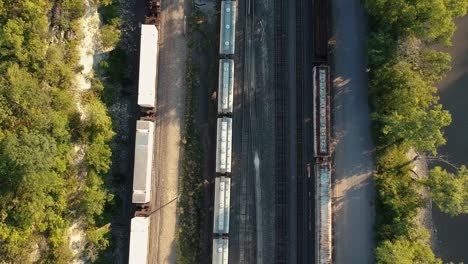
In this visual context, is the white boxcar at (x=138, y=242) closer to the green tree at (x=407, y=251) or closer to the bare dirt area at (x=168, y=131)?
the bare dirt area at (x=168, y=131)

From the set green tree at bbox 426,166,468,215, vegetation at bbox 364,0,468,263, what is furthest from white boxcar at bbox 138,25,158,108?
green tree at bbox 426,166,468,215

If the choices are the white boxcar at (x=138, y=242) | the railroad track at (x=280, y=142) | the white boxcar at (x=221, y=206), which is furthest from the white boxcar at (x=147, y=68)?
the railroad track at (x=280, y=142)

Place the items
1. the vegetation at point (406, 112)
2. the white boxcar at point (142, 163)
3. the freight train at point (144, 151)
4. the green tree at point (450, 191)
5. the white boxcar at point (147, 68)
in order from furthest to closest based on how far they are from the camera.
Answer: the white boxcar at point (147, 68) → the white boxcar at point (142, 163) → the freight train at point (144, 151) → the vegetation at point (406, 112) → the green tree at point (450, 191)

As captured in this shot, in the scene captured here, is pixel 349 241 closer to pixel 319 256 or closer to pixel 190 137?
pixel 319 256

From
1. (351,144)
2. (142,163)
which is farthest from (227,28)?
(351,144)

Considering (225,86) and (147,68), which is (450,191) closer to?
(225,86)
